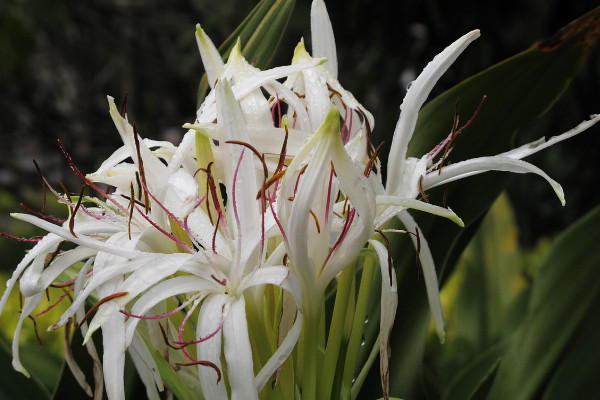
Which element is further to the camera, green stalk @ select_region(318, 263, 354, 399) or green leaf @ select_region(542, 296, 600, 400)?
green leaf @ select_region(542, 296, 600, 400)

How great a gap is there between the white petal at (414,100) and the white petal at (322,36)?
109 mm

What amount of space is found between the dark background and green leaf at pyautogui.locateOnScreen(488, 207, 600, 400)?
1022 mm

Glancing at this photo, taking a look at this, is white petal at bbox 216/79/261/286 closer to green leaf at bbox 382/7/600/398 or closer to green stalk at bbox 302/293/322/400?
green stalk at bbox 302/293/322/400

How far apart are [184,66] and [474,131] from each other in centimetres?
241

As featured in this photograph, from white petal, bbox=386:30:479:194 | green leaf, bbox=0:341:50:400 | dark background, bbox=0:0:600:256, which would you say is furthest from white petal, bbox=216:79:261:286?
dark background, bbox=0:0:600:256

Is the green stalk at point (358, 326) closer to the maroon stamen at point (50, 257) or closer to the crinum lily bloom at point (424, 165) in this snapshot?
the crinum lily bloom at point (424, 165)

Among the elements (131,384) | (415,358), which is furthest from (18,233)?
(415,358)

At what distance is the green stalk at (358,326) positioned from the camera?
0.50m

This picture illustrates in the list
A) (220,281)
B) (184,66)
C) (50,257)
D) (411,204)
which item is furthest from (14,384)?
(184,66)

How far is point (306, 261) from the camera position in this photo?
417 millimetres

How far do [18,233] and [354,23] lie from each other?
1191 mm

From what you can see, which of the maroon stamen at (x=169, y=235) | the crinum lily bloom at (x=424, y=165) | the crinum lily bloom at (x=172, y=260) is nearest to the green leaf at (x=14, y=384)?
the crinum lily bloom at (x=172, y=260)

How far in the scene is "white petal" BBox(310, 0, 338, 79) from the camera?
56cm

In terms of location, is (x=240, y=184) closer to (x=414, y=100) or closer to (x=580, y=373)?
(x=414, y=100)
